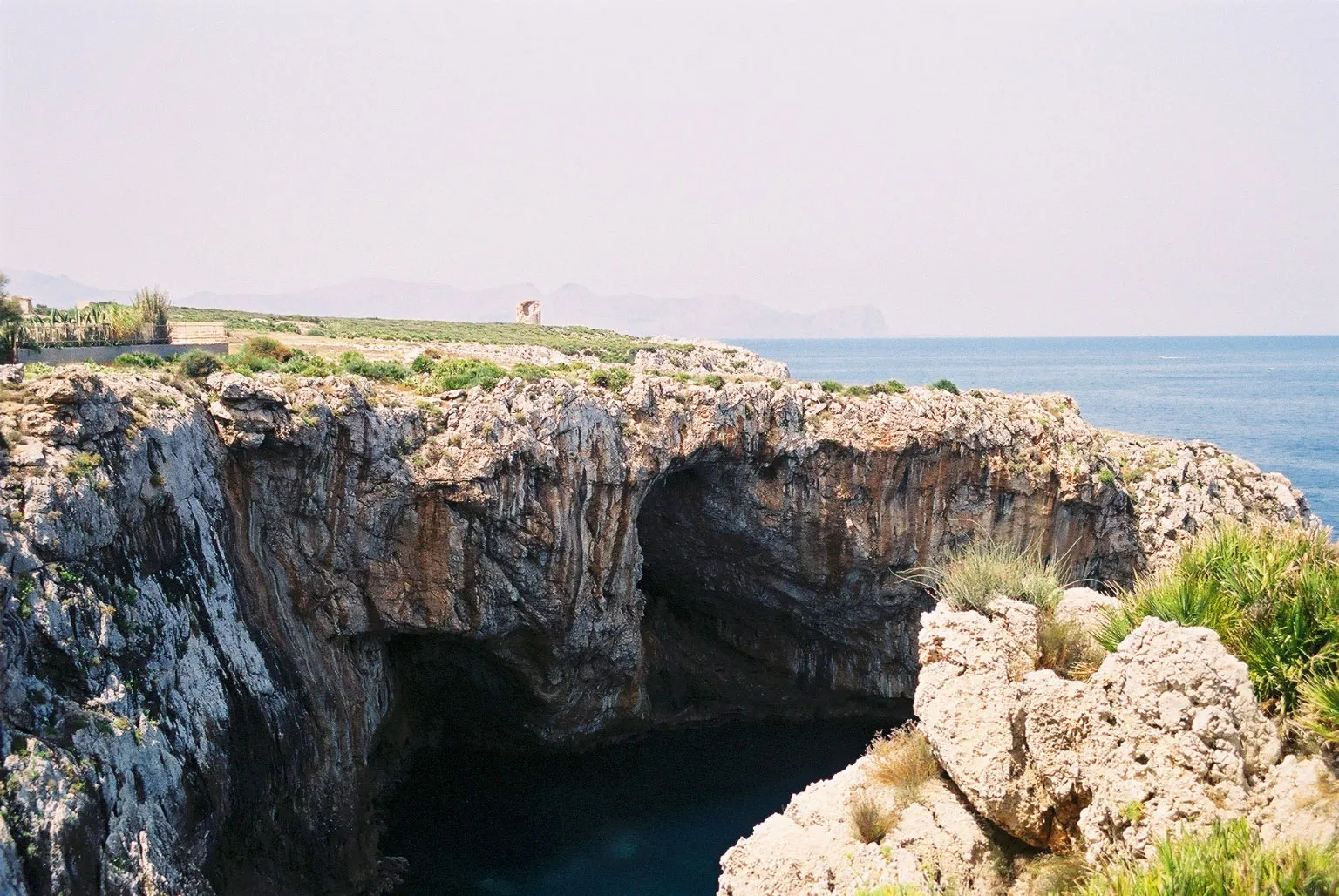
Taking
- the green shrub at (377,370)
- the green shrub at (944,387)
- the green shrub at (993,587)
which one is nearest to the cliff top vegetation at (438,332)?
the green shrub at (944,387)

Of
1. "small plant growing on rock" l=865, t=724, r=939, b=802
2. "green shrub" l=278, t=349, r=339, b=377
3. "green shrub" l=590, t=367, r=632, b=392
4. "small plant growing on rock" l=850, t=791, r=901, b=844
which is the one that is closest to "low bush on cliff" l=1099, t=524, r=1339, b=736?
"small plant growing on rock" l=865, t=724, r=939, b=802

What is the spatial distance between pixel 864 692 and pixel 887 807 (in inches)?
811

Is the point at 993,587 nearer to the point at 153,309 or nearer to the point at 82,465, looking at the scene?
the point at 82,465

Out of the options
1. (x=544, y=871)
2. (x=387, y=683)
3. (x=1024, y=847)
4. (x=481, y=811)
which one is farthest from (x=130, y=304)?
(x=1024, y=847)

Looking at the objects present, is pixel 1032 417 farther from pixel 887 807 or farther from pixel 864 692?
pixel 887 807

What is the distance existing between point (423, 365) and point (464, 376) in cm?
366

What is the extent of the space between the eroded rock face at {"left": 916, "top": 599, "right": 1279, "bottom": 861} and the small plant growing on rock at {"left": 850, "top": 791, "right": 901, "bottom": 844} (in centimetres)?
105

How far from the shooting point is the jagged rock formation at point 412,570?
1437 cm

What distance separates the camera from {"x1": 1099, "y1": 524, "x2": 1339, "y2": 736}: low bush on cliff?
10.7 meters

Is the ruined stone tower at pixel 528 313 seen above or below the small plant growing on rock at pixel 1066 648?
above

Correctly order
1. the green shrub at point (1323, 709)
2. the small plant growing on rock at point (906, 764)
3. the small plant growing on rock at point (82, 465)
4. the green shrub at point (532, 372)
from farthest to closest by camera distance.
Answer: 1. the green shrub at point (532, 372)
2. the small plant growing on rock at point (82, 465)
3. the small plant growing on rock at point (906, 764)
4. the green shrub at point (1323, 709)

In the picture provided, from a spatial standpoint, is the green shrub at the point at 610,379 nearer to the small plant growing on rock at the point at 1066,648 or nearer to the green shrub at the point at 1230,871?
the small plant growing on rock at the point at 1066,648

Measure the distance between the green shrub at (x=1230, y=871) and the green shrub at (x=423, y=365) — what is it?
77.6 ft

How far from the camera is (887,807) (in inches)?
524
